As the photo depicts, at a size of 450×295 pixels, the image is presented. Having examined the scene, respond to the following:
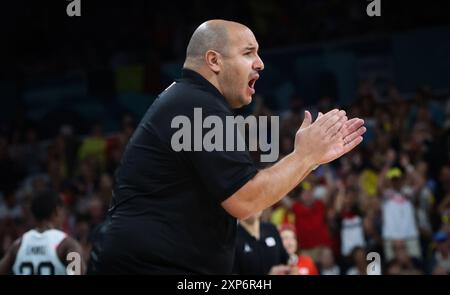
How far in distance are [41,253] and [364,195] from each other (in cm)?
502

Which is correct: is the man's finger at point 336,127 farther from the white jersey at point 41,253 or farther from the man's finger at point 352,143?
the white jersey at point 41,253

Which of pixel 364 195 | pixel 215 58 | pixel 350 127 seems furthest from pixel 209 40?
pixel 364 195

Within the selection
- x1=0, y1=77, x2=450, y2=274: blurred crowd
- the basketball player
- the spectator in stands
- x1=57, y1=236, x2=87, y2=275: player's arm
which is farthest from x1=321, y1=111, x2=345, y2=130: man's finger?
x1=0, y1=77, x2=450, y2=274: blurred crowd

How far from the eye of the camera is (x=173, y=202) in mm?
3756

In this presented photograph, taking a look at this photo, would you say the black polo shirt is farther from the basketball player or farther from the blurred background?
the blurred background

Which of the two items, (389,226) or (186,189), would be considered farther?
(389,226)

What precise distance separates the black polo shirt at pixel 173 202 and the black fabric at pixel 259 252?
3.24m

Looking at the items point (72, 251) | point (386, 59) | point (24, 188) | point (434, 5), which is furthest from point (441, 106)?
point (72, 251)

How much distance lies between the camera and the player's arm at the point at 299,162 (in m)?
3.69

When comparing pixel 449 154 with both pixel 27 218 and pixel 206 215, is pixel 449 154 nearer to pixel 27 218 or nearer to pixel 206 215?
pixel 27 218

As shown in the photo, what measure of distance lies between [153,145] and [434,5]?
1081 centimetres

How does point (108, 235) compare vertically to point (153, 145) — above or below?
below

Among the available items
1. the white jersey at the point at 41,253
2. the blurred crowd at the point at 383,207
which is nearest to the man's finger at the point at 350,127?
the white jersey at the point at 41,253

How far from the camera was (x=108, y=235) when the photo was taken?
3.79m
